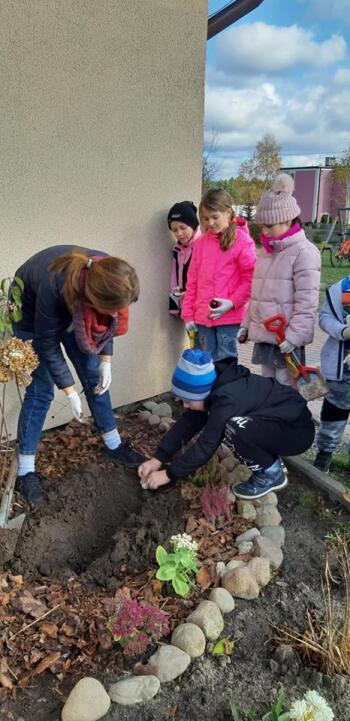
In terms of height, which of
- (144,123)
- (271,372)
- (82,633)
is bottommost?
(82,633)

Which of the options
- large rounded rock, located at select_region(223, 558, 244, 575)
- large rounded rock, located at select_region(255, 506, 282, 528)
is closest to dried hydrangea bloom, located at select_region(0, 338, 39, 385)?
large rounded rock, located at select_region(223, 558, 244, 575)

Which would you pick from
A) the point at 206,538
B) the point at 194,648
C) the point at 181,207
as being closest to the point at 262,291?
the point at 181,207

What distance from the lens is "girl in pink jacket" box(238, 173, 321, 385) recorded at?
3014 mm

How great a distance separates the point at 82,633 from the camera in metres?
1.94

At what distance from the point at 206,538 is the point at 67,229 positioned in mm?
2007

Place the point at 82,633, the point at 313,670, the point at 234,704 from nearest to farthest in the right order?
the point at 234,704, the point at 313,670, the point at 82,633

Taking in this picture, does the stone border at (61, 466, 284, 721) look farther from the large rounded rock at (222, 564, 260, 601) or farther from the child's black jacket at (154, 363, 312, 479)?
the child's black jacket at (154, 363, 312, 479)

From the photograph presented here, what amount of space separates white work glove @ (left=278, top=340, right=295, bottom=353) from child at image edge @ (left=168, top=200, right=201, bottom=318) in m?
1.09

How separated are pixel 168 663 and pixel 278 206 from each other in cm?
227

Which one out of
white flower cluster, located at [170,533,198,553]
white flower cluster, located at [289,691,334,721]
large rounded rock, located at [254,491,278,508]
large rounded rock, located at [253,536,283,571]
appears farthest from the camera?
large rounded rock, located at [254,491,278,508]

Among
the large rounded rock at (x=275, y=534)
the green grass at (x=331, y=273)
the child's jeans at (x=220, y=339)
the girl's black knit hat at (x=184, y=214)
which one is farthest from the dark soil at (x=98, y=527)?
the green grass at (x=331, y=273)

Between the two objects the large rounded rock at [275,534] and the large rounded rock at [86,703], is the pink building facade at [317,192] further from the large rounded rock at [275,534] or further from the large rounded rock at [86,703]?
the large rounded rock at [86,703]

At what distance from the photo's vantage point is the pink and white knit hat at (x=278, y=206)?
2984 millimetres

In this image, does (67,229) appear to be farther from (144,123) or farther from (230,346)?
(230,346)
